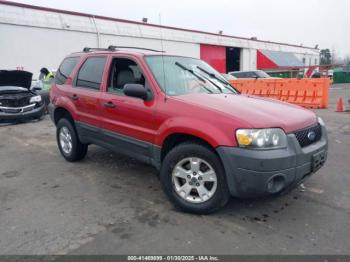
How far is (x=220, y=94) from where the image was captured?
14.6ft

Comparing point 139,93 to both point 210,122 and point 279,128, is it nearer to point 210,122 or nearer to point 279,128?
point 210,122

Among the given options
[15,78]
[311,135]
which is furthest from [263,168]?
[15,78]

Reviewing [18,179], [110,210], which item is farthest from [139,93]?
[18,179]

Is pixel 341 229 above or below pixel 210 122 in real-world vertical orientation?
below

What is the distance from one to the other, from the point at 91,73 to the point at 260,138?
308 cm

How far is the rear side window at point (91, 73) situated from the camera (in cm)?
516

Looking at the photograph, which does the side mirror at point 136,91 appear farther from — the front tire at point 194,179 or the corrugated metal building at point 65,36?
the corrugated metal building at point 65,36

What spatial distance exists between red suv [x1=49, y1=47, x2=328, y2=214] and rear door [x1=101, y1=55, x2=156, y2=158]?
0.01 m

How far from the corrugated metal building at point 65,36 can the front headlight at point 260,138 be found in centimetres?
829

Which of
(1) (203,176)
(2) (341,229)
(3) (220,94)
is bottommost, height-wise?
(2) (341,229)

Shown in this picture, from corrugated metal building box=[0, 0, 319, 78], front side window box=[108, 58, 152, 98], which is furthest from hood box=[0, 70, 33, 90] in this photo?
front side window box=[108, 58, 152, 98]

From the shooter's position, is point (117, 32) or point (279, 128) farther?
point (117, 32)

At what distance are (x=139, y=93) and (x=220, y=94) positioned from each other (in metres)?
1.07

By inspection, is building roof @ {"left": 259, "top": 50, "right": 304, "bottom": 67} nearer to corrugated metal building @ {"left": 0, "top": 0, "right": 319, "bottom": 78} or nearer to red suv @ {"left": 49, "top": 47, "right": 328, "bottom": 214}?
corrugated metal building @ {"left": 0, "top": 0, "right": 319, "bottom": 78}
